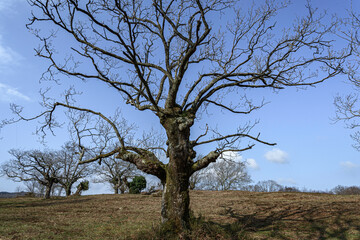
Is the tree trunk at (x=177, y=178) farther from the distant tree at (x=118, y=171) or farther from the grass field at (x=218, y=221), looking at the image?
the distant tree at (x=118, y=171)

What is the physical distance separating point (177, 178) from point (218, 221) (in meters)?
4.70

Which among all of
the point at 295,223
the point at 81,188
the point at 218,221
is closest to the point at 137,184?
the point at 81,188

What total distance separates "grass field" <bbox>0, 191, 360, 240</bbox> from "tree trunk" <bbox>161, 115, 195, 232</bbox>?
0.47 meters

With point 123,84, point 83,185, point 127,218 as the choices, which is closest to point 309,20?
point 123,84

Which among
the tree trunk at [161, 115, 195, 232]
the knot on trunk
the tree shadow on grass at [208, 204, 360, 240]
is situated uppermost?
the knot on trunk

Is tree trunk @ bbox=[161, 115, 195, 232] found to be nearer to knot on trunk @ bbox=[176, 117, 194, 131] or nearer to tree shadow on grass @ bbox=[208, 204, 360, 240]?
knot on trunk @ bbox=[176, 117, 194, 131]

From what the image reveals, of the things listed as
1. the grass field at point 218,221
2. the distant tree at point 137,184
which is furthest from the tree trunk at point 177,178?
the distant tree at point 137,184

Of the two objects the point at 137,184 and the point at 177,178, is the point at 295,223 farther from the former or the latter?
the point at 137,184

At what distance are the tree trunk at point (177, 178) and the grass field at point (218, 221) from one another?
47cm

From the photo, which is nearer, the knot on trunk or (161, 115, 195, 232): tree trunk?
(161, 115, 195, 232): tree trunk

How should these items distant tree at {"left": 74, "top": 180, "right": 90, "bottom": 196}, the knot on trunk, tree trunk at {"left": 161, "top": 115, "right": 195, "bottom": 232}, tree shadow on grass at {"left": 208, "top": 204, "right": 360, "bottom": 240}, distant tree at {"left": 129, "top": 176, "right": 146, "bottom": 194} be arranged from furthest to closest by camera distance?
distant tree at {"left": 129, "top": 176, "right": 146, "bottom": 194}
distant tree at {"left": 74, "top": 180, "right": 90, "bottom": 196}
tree shadow on grass at {"left": 208, "top": 204, "right": 360, "bottom": 240}
the knot on trunk
tree trunk at {"left": 161, "top": 115, "right": 195, "bottom": 232}

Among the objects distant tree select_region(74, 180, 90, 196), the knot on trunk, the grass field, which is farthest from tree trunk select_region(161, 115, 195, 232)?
distant tree select_region(74, 180, 90, 196)

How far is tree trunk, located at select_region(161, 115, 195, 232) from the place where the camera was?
8.19m

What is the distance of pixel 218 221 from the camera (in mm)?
11797
